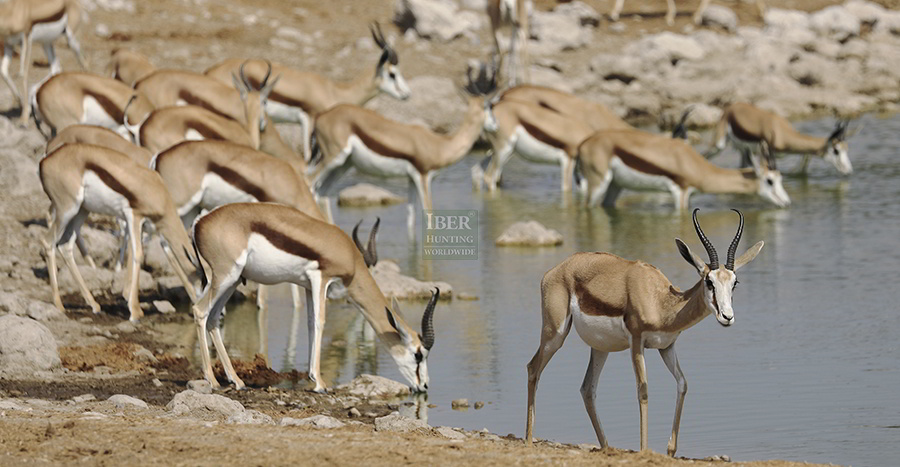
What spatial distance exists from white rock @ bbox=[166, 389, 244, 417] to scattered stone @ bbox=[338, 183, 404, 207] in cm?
981

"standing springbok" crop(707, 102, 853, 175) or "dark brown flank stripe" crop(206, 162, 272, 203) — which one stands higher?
"standing springbok" crop(707, 102, 853, 175)

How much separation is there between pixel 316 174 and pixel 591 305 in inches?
331

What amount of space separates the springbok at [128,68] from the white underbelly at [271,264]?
951 centimetres

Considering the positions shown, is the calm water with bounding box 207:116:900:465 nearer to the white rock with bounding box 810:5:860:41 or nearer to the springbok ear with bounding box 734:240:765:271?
the springbok ear with bounding box 734:240:765:271

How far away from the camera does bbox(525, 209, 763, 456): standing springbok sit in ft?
23.6

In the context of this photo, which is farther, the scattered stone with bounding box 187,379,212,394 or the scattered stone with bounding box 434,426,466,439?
the scattered stone with bounding box 187,379,212,394

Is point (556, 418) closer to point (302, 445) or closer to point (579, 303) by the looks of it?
point (579, 303)

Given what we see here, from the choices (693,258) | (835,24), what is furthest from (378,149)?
(835,24)

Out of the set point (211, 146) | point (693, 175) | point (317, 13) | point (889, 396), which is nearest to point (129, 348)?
point (211, 146)

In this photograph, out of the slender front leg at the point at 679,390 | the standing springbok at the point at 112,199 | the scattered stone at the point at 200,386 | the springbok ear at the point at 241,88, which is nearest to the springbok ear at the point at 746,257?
the slender front leg at the point at 679,390

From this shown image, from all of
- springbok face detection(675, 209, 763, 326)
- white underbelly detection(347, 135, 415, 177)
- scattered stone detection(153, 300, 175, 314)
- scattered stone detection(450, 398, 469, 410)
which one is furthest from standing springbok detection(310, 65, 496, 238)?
springbok face detection(675, 209, 763, 326)

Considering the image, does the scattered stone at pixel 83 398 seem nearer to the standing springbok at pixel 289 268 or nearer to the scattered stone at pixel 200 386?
the scattered stone at pixel 200 386

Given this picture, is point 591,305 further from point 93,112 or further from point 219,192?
point 93,112

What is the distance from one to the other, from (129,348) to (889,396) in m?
5.06
